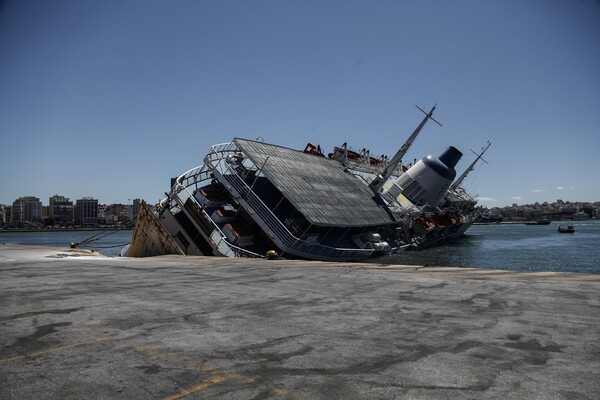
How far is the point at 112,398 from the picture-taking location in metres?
5.04

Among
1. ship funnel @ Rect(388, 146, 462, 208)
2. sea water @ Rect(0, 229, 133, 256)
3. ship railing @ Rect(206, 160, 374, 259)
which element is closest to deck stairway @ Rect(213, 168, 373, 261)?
ship railing @ Rect(206, 160, 374, 259)

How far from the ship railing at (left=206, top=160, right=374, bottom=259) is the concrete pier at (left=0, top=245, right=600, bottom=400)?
2078cm

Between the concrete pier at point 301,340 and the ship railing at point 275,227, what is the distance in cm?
2078

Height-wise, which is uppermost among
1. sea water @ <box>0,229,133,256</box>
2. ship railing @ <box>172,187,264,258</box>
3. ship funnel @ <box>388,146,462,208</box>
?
ship funnel @ <box>388,146,462,208</box>

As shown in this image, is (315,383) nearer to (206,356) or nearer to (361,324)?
(206,356)

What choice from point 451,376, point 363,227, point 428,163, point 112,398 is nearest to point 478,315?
point 451,376

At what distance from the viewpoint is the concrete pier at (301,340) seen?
537cm

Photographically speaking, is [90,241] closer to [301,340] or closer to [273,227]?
[273,227]

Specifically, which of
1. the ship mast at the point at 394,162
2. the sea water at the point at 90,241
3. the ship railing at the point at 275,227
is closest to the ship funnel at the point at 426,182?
the ship mast at the point at 394,162

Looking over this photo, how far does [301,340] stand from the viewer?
735 cm

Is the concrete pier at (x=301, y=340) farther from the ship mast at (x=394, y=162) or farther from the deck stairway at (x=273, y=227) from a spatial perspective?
the ship mast at (x=394, y=162)

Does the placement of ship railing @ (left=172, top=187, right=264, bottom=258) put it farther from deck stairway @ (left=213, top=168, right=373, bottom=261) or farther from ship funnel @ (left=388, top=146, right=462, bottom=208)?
ship funnel @ (left=388, top=146, right=462, bottom=208)

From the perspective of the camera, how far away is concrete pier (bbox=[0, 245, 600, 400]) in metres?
5.37

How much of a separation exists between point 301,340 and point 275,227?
1093 inches
